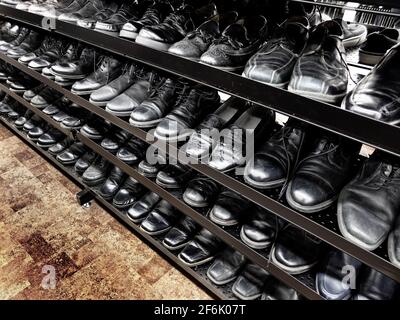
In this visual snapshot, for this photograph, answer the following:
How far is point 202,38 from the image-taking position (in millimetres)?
923

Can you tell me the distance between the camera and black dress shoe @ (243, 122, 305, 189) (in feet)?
2.79

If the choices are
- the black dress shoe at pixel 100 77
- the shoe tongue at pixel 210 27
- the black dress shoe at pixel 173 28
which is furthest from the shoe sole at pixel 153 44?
the black dress shoe at pixel 100 77

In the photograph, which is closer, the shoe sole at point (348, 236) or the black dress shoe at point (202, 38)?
the shoe sole at point (348, 236)

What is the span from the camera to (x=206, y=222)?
1058mm

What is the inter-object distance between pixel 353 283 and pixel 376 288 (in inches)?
2.3

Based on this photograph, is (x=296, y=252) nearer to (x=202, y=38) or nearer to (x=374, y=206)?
(x=374, y=206)

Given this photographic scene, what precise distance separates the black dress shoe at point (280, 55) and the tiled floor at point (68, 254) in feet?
3.18

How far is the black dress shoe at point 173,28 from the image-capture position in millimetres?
945

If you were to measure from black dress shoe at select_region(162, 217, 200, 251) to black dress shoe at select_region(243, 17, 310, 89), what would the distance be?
75 cm

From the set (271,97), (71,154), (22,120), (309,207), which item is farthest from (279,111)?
(22,120)

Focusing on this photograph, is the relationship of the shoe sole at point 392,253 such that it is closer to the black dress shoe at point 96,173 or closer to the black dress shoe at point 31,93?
the black dress shoe at point 96,173

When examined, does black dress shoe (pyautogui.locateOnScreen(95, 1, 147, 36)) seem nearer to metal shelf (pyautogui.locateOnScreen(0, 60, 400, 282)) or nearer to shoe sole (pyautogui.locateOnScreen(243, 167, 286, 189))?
metal shelf (pyautogui.locateOnScreen(0, 60, 400, 282))

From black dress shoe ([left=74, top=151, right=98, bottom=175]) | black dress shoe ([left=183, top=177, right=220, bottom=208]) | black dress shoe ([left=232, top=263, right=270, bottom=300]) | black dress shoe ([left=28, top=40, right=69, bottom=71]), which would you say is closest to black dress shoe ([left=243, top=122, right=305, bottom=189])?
black dress shoe ([left=183, top=177, right=220, bottom=208])

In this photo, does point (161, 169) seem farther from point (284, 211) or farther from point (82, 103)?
point (284, 211)
